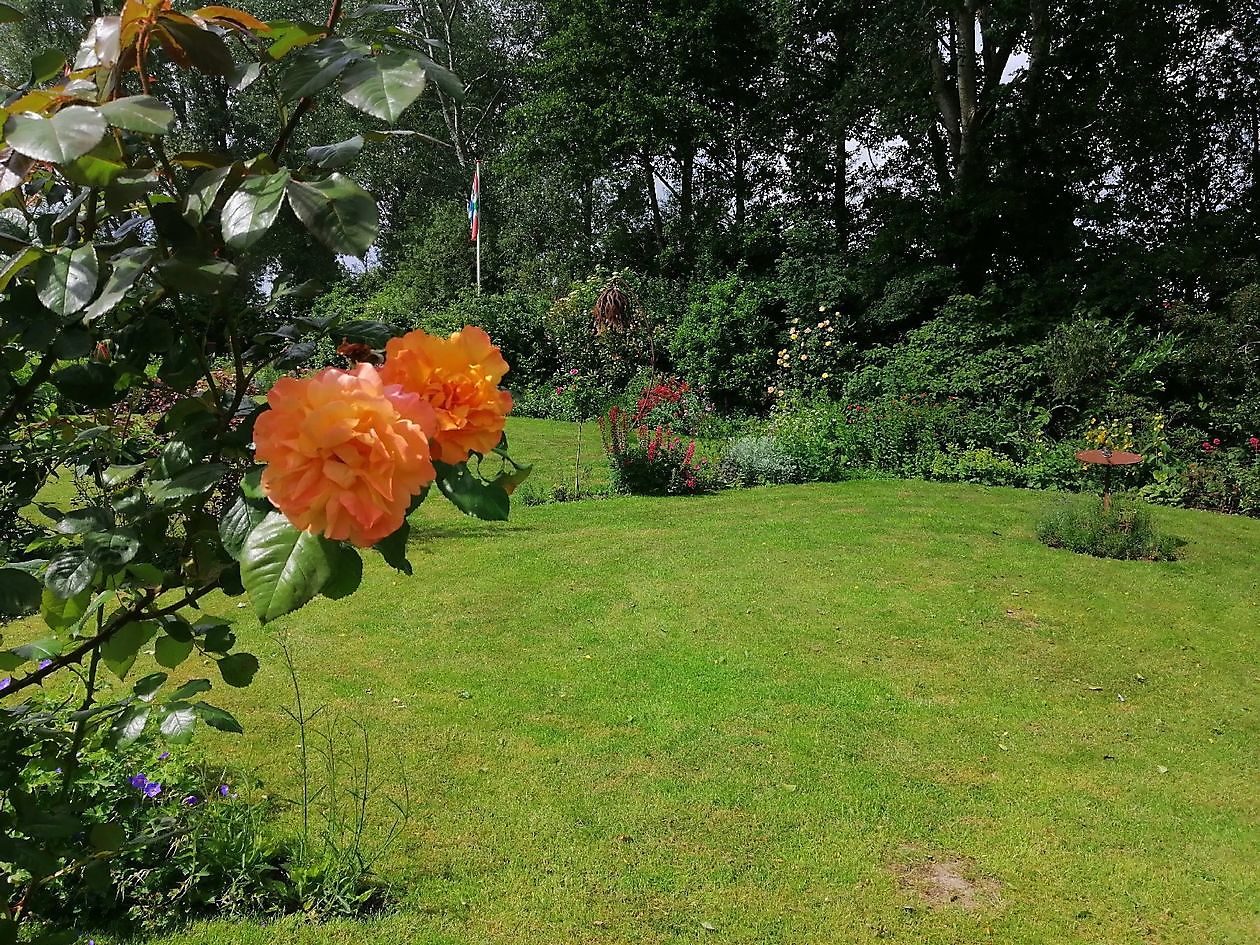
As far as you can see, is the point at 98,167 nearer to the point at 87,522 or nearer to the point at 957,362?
the point at 87,522

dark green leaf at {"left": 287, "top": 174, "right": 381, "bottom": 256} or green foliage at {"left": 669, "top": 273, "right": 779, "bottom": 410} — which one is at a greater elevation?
green foliage at {"left": 669, "top": 273, "right": 779, "bottom": 410}

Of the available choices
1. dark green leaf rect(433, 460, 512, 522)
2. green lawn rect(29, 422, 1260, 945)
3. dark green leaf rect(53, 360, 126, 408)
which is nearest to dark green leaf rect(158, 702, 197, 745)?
dark green leaf rect(53, 360, 126, 408)

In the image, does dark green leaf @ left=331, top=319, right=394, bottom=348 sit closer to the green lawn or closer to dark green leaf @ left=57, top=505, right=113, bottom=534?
dark green leaf @ left=57, top=505, right=113, bottom=534

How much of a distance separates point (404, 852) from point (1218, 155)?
1425cm

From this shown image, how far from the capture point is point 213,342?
96 centimetres

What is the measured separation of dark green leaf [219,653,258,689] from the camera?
1.02 meters

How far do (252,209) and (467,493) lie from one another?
276 millimetres

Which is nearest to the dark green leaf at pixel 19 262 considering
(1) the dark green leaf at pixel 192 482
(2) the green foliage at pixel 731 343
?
(1) the dark green leaf at pixel 192 482

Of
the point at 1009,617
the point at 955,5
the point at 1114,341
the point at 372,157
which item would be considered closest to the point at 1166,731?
the point at 1009,617

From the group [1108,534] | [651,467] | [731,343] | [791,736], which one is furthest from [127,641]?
[731,343]

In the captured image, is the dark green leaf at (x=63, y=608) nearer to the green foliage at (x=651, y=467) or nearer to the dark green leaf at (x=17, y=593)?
the dark green leaf at (x=17, y=593)

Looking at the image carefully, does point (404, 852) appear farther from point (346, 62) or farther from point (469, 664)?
point (346, 62)

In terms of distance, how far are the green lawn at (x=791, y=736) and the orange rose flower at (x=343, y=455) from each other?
2.15 meters

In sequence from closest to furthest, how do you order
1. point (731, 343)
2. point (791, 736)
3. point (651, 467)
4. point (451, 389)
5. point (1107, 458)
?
point (451, 389)
point (791, 736)
point (1107, 458)
point (651, 467)
point (731, 343)
